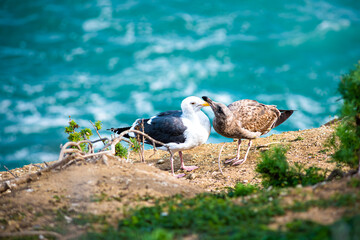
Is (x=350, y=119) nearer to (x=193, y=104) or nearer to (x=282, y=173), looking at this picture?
(x=282, y=173)

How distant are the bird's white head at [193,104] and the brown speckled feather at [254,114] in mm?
677

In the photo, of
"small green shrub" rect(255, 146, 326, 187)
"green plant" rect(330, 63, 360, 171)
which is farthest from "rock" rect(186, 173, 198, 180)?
"green plant" rect(330, 63, 360, 171)

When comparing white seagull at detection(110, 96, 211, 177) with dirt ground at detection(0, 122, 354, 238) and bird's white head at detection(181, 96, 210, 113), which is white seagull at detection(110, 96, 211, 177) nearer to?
bird's white head at detection(181, 96, 210, 113)

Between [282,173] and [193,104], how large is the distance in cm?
355

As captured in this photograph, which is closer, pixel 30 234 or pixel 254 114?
pixel 30 234

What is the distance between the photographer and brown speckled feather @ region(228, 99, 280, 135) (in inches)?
300

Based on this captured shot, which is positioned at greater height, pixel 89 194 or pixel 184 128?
pixel 184 128

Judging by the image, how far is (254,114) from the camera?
776 centimetres

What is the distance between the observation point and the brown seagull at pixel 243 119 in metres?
7.37

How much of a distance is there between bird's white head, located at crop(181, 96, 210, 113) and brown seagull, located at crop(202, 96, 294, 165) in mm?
115

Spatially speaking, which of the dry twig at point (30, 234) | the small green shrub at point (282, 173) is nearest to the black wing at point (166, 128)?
the small green shrub at point (282, 173)

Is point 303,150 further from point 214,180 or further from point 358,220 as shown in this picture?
point 358,220

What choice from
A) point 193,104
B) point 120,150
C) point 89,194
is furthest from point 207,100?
point 89,194

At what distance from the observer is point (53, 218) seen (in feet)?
12.3
